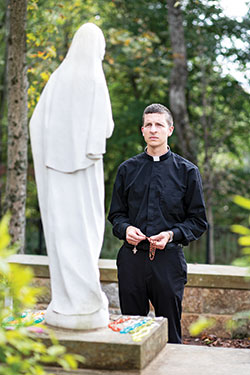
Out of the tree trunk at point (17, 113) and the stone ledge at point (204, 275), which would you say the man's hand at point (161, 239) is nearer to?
the stone ledge at point (204, 275)

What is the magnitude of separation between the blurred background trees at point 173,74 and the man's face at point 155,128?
4012 millimetres

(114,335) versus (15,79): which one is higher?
(15,79)

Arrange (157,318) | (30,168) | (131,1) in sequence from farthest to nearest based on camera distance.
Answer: (30,168) → (131,1) → (157,318)

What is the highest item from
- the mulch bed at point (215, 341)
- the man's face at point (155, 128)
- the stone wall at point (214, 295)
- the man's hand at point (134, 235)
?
the man's face at point (155, 128)

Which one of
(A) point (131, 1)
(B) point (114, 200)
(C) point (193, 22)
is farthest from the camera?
(A) point (131, 1)

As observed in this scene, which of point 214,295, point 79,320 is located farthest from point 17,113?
point 79,320

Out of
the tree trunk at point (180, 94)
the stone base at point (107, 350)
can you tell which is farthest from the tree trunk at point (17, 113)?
the tree trunk at point (180, 94)

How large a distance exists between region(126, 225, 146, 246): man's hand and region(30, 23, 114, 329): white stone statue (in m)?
0.40

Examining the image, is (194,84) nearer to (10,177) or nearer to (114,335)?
(10,177)

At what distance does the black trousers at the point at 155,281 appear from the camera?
3838 millimetres

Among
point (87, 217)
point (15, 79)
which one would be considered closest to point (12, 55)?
point (15, 79)

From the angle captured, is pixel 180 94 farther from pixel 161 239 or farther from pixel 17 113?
pixel 161 239

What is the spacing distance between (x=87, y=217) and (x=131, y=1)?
9.95 m

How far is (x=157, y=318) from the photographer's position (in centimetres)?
369
